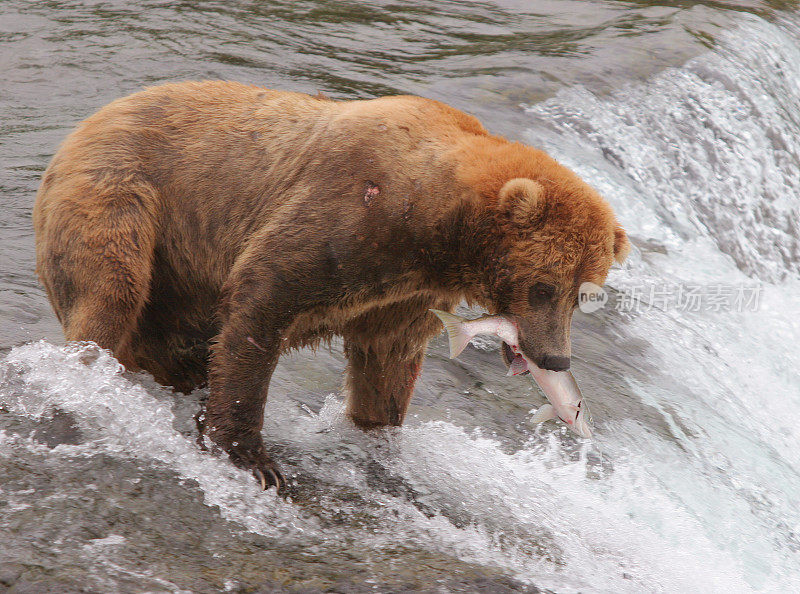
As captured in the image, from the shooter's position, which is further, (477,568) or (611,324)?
(611,324)

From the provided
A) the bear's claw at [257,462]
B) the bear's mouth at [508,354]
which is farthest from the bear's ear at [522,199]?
the bear's claw at [257,462]

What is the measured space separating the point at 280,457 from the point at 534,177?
1696 millimetres

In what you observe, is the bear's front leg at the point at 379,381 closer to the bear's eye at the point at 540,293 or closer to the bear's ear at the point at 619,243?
the bear's eye at the point at 540,293

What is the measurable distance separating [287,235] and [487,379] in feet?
7.23

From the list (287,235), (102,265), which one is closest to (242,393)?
(287,235)

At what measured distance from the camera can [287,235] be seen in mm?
3939

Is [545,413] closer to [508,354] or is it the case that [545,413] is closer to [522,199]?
[508,354]

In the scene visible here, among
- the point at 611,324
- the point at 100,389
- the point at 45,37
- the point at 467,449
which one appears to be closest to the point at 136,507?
the point at 100,389

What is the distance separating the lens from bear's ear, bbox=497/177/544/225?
365 cm

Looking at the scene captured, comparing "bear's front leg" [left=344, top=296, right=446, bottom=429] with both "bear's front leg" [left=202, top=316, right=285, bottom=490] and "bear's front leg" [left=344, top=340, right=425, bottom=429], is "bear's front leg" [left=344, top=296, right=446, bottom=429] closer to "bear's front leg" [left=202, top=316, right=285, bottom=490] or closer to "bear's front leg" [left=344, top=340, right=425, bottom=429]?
"bear's front leg" [left=344, top=340, right=425, bottom=429]

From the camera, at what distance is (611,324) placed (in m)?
6.74

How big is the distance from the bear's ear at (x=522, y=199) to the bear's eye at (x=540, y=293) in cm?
25

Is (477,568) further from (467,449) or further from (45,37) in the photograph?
(45,37)

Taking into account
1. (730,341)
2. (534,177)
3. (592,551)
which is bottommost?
(730,341)
